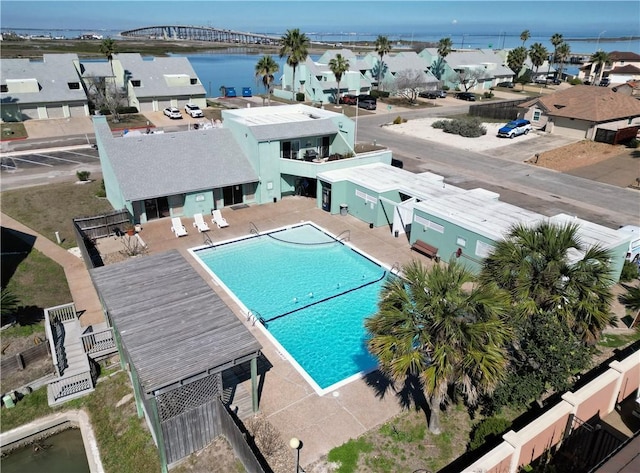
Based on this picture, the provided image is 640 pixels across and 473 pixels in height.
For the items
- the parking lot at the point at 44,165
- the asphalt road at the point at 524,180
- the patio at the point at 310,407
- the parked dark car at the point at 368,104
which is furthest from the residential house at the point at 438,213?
the parked dark car at the point at 368,104

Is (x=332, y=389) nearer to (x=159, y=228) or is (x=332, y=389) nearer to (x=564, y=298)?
(x=564, y=298)

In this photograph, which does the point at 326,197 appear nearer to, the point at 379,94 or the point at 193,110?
the point at 193,110

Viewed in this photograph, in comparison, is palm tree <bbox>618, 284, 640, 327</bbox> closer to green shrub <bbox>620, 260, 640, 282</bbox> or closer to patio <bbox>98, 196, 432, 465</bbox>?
green shrub <bbox>620, 260, 640, 282</bbox>

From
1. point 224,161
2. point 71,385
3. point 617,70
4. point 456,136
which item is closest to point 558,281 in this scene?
point 71,385

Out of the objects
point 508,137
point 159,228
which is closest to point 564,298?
point 159,228

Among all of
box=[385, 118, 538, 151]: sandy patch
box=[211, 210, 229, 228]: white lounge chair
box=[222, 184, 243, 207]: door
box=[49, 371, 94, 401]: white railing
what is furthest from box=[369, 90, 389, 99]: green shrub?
box=[49, 371, 94, 401]: white railing

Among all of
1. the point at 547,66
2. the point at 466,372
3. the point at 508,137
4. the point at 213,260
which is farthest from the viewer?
the point at 547,66
